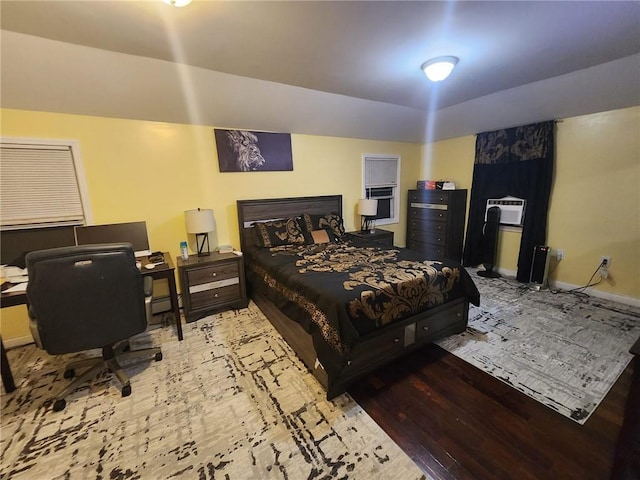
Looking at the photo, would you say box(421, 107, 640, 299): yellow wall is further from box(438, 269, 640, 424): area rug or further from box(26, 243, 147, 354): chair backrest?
box(26, 243, 147, 354): chair backrest

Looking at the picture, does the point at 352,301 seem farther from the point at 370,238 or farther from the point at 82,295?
the point at 370,238

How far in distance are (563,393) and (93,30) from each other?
4.00 meters

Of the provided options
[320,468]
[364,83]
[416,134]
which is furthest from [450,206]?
[320,468]

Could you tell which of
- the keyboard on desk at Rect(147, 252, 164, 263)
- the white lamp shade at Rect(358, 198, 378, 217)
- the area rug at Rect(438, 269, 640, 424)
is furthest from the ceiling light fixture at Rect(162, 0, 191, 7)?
the white lamp shade at Rect(358, 198, 378, 217)

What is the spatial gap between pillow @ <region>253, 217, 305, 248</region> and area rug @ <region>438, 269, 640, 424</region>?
6.59ft

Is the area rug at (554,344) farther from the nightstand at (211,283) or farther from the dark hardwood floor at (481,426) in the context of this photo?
the nightstand at (211,283)

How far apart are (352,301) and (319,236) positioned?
1.84 metres

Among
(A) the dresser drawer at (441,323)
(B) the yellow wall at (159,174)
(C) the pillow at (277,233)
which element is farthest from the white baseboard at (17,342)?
(A) the dresser drawer at (441,323)

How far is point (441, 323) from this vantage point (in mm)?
2336

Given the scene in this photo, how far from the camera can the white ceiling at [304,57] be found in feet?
5.41

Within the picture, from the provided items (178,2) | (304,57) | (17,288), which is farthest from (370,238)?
(17,288)

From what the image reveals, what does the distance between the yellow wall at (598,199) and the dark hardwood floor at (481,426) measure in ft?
5.85

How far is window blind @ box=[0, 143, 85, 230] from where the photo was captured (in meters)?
2.34

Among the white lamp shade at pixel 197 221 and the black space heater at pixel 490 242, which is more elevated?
the white lamp shade at pixel 197 221
